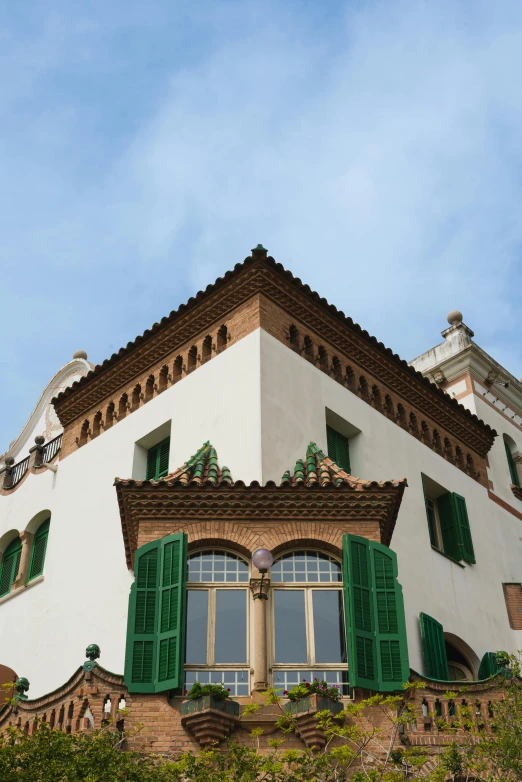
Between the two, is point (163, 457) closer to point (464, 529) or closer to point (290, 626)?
point (290, 626)

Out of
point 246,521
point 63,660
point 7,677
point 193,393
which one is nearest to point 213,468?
point 246,521

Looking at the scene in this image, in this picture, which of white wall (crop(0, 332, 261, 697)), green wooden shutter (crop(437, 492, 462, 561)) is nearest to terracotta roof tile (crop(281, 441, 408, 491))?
white wall (crop(0, 332, 261, 697))

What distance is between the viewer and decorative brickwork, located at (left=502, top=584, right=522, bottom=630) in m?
21.1

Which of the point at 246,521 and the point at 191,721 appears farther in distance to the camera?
the point at 246,521

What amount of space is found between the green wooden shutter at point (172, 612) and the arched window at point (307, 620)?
126 cm

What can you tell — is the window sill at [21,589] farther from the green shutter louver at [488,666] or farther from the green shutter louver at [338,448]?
the green shutter louver at [488,666]

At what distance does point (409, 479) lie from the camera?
20.4 meters

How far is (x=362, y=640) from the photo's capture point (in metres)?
14.7

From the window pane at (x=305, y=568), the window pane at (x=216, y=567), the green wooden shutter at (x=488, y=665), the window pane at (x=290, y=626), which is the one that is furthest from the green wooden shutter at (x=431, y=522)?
the window pane at (x=216, y=567)

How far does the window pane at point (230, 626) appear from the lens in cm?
1465

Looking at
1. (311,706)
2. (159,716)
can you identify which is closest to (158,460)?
(159,716)

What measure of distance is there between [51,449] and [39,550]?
7.83 ft

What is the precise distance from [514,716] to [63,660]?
315 inches

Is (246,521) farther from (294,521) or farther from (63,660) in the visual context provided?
(63,660)
